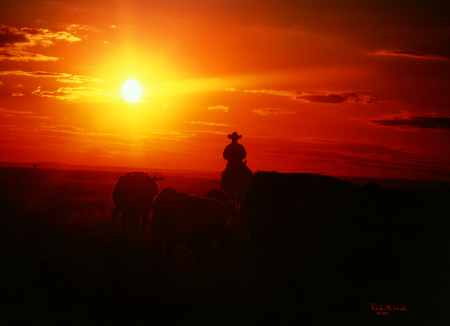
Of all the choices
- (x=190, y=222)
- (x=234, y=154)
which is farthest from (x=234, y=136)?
(x=190, y=222)

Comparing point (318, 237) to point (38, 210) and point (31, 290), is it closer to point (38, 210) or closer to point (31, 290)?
point (31, 290)

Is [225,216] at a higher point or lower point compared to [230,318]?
higher

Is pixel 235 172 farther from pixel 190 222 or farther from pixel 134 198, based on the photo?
pixel 190 222

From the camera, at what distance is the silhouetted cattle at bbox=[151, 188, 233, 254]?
548 inches

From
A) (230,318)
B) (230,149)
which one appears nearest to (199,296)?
(230,318)

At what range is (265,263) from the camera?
37.6 feet

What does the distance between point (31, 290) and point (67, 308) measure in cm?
124

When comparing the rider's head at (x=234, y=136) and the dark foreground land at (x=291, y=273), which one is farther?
the rider's head at (x=234, y=136)
